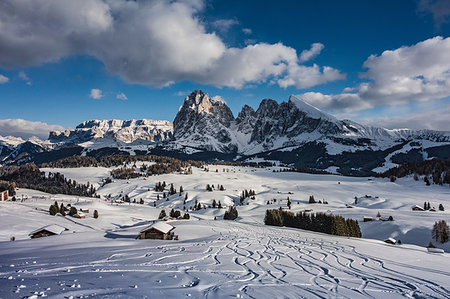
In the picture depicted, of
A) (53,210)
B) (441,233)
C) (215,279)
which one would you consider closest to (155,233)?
(215,279)

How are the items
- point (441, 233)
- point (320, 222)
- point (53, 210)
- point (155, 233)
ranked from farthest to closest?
point (53, 210)
point (320, 222)
point (441, 233)
point (155, 233)

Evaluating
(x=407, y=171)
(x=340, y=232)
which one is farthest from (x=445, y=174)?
(x=340, y=232)

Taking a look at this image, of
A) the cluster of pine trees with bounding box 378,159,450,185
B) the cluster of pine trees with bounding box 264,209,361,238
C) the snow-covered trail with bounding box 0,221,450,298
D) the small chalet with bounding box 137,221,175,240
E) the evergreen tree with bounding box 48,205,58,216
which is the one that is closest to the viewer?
the snow-covered trail with bounding box 0,221,450,298

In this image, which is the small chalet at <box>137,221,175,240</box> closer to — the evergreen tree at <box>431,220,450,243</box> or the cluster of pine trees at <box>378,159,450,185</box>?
the evergreen tree at <box>431,220,450,243</box>

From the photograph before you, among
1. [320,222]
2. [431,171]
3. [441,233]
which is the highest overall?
[431,171]

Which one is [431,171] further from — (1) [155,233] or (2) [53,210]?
(2) [53,210]

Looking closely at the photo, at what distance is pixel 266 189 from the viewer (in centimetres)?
19450

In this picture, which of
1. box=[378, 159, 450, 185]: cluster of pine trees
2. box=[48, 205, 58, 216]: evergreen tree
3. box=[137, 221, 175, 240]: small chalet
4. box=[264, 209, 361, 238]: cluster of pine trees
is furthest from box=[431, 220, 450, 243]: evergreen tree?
box=[378, 159, 450, 185]: cluster of pine trees

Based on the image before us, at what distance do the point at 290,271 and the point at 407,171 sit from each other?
22090 centimetres

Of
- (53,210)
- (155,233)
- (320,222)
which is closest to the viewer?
(155,233)

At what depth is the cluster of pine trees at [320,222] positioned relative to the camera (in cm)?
6141

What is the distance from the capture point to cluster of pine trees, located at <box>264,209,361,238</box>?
201ft

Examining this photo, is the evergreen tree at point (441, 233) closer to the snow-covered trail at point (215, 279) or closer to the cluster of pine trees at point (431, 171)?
the snow-covered trail at point (215, 279)

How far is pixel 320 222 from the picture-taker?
67.1 metres
